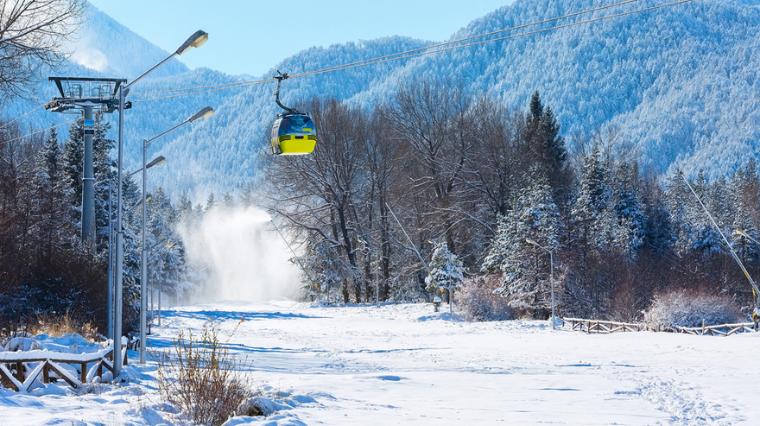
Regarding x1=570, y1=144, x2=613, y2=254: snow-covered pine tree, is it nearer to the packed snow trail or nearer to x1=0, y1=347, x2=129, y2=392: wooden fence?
the packed snow trail

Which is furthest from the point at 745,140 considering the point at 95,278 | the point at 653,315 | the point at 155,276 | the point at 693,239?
the point at 95,278

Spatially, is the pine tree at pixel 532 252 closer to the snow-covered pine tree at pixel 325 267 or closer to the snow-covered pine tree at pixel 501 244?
the snow-covered pine tree at pixel 501 244

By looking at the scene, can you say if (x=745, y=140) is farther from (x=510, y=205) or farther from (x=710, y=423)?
(x=710, y=423)

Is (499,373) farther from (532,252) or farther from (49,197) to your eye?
(49,197)

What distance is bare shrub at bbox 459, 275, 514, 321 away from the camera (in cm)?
4541

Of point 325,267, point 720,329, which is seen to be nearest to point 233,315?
point 325,267

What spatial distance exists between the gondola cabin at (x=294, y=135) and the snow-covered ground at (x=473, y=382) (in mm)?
4209

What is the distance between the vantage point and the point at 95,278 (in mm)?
→ 30328

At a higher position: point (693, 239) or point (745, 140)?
point (745, 140)

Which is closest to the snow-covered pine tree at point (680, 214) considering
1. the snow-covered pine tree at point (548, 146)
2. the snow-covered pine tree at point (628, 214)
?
the snow-covered pine tree at point (628, 214)

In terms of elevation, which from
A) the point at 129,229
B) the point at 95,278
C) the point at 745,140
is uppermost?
the point at 745,140

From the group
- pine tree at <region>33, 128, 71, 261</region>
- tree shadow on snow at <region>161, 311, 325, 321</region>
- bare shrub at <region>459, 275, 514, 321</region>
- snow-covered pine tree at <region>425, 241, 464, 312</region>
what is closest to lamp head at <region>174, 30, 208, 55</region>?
pine tree at <region>33, 128, 71, 261</region>

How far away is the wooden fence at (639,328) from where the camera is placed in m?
33.3

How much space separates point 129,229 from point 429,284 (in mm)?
18643
